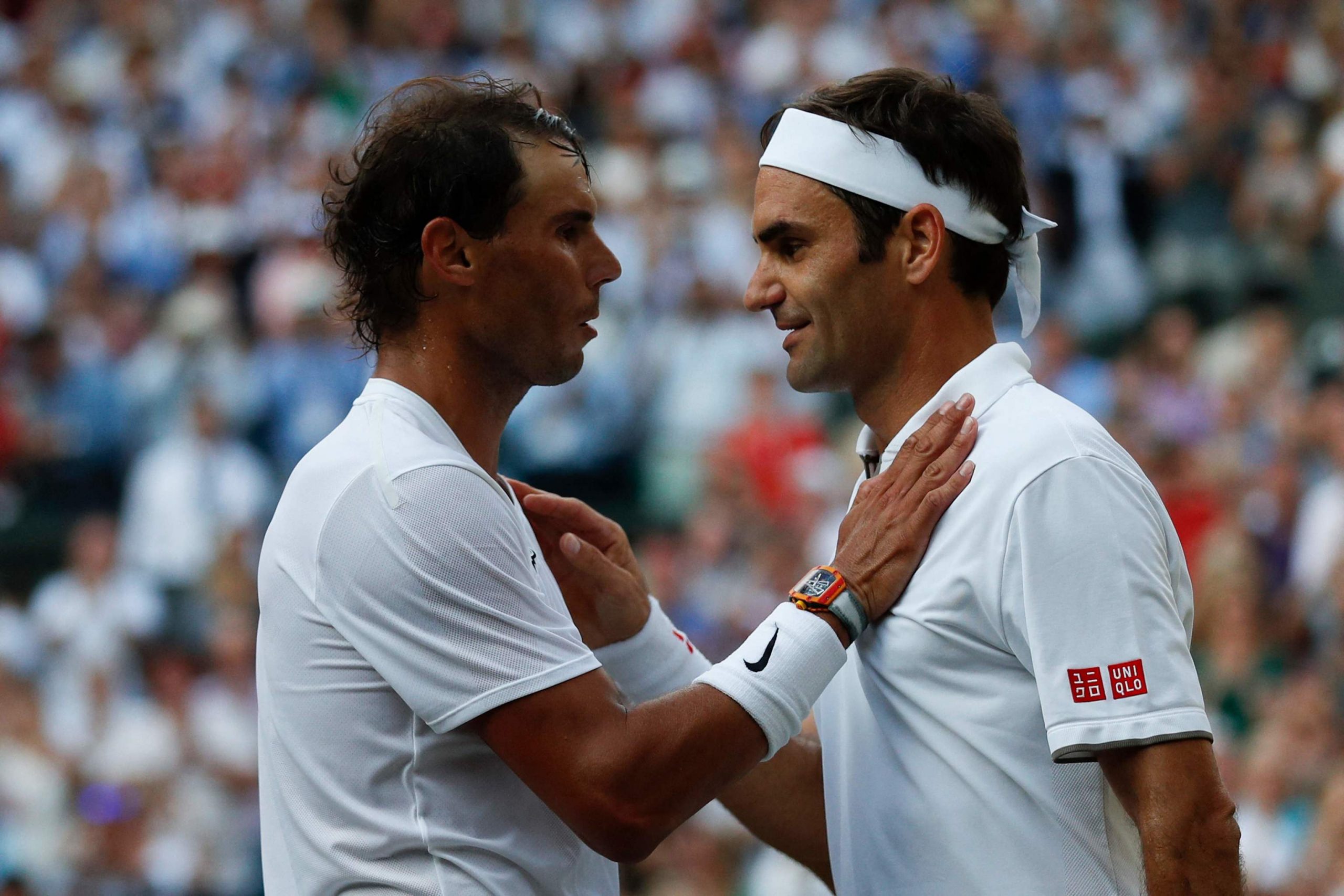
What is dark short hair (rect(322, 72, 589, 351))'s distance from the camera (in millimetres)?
2873

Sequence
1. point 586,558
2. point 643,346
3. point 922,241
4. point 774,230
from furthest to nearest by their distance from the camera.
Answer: point 643,346 < point 586,558 < point 774,230 < point 922,241


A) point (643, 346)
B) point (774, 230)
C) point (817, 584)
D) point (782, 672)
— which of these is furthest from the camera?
point (643, 346)

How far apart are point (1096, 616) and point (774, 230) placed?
94 cm

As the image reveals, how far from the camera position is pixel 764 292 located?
9.96ft

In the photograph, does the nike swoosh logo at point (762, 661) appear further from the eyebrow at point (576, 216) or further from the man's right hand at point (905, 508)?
the eyebrow at point (576, 216)

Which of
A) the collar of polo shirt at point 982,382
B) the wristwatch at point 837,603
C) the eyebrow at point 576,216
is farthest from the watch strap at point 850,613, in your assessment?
the eyebrow at point 576,216

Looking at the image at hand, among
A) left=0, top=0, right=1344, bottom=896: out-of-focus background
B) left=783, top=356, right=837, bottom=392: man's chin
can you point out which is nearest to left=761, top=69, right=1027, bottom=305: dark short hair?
left=783, top=356, right=837, bottom=392: man's chin

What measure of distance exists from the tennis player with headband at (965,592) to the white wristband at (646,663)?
1 centimetres

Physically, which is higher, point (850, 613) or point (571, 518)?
point (571, 518)

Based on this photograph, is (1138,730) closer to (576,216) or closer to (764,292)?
(764,292)

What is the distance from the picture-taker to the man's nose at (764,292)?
3016 millimetres

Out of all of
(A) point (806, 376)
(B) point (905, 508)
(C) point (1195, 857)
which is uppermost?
(A) point (806, 376)

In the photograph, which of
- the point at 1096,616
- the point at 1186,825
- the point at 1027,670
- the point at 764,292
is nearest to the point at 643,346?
the point at 764,292

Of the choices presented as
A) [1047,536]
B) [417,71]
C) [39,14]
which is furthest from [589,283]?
[39,14]
